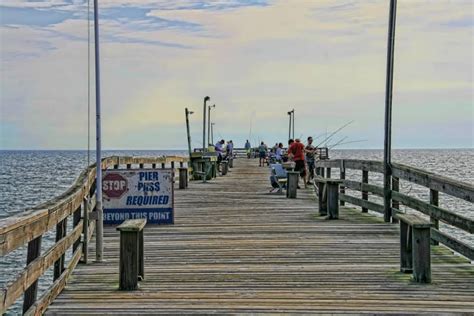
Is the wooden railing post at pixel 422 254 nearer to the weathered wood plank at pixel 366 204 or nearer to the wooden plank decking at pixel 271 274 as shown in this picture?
the wooden plank decking at pixel 271 274

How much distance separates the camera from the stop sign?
40.8ft

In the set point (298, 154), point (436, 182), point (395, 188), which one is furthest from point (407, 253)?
point (298, 154)

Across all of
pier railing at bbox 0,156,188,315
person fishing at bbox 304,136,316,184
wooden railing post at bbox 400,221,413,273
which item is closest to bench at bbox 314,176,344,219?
pier railing at bbox 0,156,188,315

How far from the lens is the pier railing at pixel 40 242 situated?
5.20m

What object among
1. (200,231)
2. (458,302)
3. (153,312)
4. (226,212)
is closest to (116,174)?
(200,231)

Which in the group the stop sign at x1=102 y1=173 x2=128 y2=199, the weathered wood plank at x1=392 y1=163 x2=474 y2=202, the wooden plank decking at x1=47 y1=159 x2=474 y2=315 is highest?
the weathered wood plank at x1=392 y1=163 x2=474 y2=202

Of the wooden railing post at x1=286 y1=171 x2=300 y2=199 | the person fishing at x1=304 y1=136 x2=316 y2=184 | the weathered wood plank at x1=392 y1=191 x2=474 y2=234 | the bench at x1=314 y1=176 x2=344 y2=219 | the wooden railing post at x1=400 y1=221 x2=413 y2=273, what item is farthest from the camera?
the person fishing at x1=304 y1=136 x2=316 y2=184

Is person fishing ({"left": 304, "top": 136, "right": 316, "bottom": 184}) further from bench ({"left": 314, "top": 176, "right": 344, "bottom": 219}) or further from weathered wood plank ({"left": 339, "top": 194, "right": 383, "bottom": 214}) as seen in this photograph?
bench ({"left": 314, "top": 176, "right": 344, "bottom": 219})

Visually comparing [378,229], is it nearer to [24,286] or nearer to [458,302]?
[458,302]

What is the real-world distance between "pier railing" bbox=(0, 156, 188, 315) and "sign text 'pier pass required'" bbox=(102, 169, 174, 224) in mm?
2153

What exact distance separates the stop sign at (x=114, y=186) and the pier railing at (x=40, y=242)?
2.08m

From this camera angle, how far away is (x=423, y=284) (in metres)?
7.64

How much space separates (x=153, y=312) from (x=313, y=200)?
11603 millimetres

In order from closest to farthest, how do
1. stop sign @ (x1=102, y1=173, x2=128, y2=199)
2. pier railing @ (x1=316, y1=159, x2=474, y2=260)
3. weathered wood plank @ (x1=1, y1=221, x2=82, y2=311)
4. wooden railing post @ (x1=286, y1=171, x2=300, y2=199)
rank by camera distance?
1. weathered wood plank @ (x1=1, y1=221, x2=82, y2=311)
2. pier railing @ (x1=316, y1=159, x2=474, y2=260)
3. stop sign @ (x1=102, y1=173, x2=128, y2=199)
4. wooden railing post @ (x1=286, y1=171, x2=300, y2=199)
